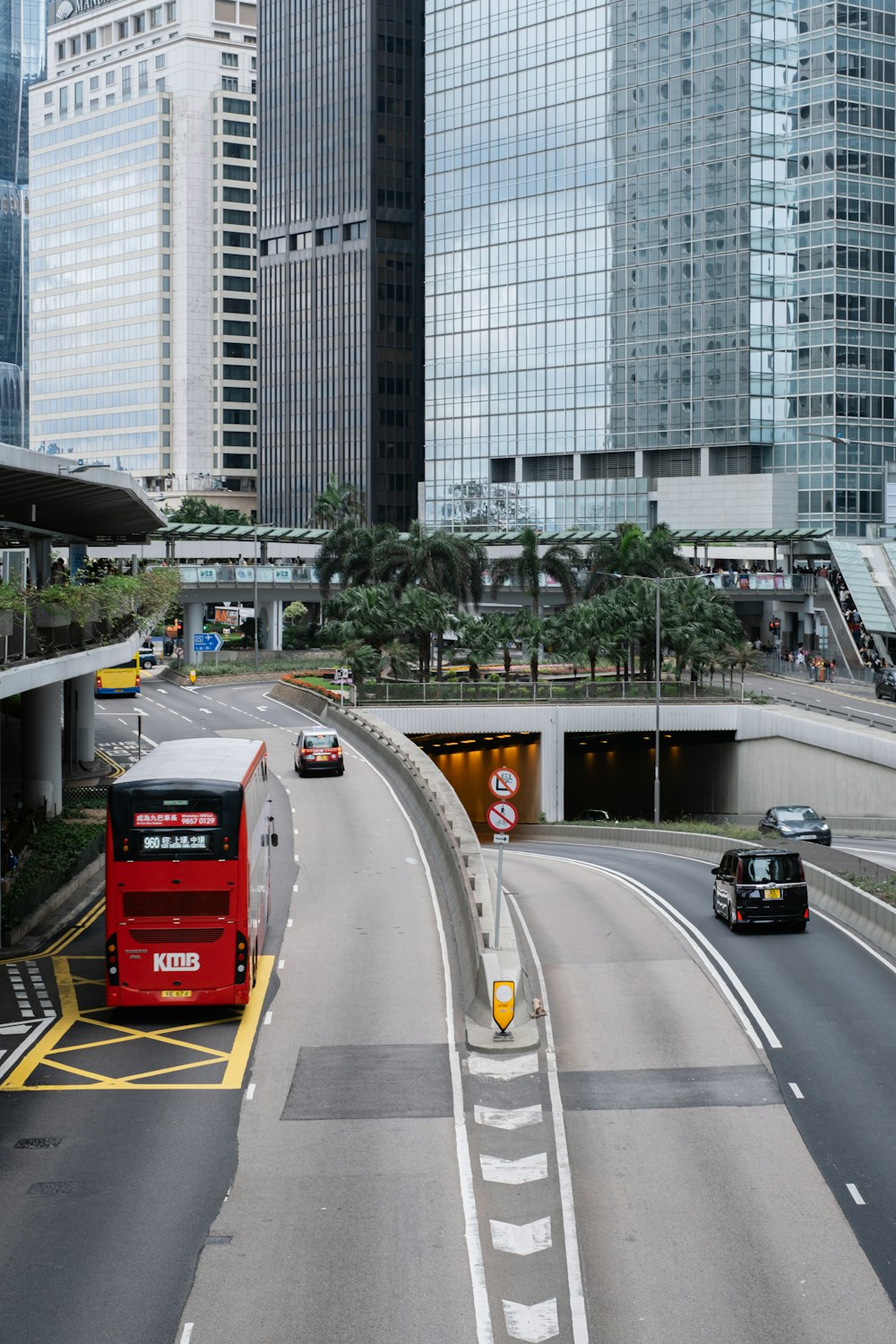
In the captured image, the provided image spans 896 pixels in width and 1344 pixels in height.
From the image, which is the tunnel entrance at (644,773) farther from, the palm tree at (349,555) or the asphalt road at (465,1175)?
the asphalt road at (465,1175)

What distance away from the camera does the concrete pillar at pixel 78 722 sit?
5938 cm

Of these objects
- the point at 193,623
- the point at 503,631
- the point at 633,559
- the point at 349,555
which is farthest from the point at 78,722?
the point at 193,623

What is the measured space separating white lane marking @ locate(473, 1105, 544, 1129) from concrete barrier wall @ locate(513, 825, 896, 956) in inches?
526

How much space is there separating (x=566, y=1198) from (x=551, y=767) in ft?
196

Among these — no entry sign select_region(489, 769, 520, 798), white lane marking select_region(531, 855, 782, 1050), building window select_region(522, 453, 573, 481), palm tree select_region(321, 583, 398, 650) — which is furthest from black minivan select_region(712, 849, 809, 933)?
building window select_region(522, 453, 573, 481)

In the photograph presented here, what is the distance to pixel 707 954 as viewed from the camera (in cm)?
3219

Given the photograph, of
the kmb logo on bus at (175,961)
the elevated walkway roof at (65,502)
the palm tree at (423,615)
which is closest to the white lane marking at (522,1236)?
A: the kmb logo on bus at (175,961)

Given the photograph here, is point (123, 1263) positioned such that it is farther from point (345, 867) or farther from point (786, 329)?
point (786, 329)

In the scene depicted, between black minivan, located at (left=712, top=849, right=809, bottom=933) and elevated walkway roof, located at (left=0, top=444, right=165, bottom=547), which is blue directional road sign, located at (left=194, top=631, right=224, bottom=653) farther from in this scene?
black minivan, located at (left=712, top=849, right=809, bottom=933)

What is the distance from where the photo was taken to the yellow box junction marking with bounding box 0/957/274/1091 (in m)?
22.4

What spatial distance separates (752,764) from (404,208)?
12812cm

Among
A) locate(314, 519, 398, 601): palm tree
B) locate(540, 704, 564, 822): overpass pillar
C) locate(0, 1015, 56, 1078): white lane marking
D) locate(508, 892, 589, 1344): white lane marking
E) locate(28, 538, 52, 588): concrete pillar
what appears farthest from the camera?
locate(314, 519, 398, 601): palm tree

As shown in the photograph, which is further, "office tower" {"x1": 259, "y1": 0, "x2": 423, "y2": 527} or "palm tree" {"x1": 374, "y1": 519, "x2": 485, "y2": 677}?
"office tower" {"x1": 259, "y1": 0, "x2": 423, "y2": 527}

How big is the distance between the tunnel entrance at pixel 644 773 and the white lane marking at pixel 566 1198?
5340cm
